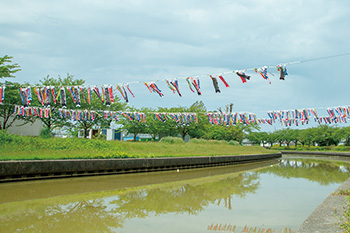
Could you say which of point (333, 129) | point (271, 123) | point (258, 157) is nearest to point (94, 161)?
point (271, 123)

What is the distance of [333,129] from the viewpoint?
226ft

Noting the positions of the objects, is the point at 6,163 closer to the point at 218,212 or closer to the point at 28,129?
the point at 218,212

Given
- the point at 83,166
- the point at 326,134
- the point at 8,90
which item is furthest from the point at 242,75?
the point at 326,134

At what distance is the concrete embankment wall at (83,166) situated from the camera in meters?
11.1

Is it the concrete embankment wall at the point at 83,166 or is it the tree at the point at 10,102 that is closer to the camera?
the concrete embankment wall at the point at 83,166

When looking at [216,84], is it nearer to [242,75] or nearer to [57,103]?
[242,75]

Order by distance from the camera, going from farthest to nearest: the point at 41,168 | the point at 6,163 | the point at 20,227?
1. the point at 41,168
2. the point at 6,163
3. the point at 20,227

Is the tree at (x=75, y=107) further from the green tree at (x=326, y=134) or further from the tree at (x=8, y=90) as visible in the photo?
the green tree at (x=326, y=134)

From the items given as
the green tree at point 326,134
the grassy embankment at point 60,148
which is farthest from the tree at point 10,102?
the green tree at point 326,134

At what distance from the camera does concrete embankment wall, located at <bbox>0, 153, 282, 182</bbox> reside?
11070 millimetres

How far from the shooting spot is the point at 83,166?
13328mm

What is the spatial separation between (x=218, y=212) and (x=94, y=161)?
8.08 meters

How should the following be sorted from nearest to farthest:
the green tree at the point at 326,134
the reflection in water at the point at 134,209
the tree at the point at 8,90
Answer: the reflection in water at the point at 134,209, the tree at the point at 8,90, the green tree at the point at 326,134

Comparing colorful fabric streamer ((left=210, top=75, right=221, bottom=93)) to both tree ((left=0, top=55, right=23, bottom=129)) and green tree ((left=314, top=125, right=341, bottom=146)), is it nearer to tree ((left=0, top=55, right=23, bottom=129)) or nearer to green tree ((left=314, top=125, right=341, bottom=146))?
tree ((left=0, top=55, right=23, bottom=129))
